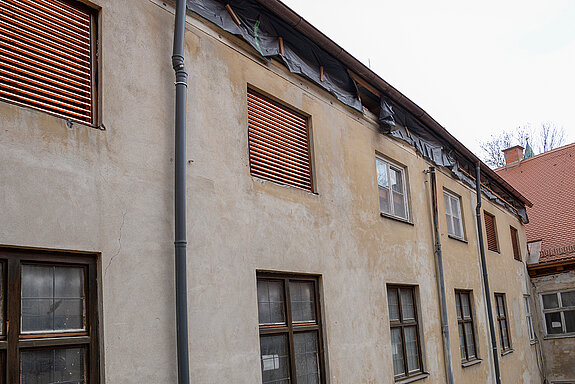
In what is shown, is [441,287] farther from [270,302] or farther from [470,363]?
[270,302]

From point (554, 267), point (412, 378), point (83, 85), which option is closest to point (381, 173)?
point (412, 378)

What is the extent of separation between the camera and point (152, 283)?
534 cm

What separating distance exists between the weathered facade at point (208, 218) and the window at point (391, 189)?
0.17 meters

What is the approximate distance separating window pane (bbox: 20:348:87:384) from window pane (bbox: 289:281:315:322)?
10.4ft

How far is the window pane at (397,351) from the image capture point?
9.59 m

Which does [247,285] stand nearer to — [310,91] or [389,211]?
[310,91]

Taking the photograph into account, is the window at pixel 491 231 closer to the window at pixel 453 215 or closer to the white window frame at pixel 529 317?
the window at pixel 453 215

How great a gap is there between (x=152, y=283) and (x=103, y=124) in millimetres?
1505

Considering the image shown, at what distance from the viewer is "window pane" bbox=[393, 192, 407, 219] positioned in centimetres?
1086

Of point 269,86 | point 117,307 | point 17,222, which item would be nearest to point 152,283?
point 117,307

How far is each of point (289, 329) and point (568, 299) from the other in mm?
15479

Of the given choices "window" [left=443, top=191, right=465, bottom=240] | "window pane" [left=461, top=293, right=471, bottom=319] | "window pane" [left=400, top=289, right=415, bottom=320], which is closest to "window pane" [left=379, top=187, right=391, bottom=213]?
"window pane" [left=400, top=289, right=415, bottom=320]

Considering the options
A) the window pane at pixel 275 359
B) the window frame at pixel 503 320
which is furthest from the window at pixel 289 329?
the window frame at pixel 503 320

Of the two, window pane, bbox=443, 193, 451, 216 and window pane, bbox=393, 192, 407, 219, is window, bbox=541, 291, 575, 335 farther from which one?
window pane, bbox=393, 192, 407, 219
